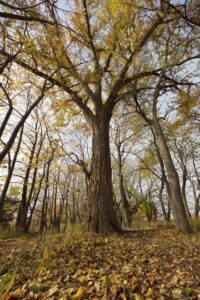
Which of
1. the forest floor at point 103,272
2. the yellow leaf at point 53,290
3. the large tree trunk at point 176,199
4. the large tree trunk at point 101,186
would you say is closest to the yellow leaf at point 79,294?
the forest floor at point 103,272

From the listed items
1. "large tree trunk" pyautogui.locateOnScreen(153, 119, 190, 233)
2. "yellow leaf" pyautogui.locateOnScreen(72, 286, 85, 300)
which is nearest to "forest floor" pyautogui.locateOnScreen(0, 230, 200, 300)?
"yellow leaf" pyautogui.locateOnScreen(72, 286, 85, 300)

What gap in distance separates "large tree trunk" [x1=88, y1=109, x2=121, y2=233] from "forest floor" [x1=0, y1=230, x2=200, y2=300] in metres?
1.31

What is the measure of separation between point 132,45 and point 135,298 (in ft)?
24.2

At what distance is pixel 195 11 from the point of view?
18.8 ft

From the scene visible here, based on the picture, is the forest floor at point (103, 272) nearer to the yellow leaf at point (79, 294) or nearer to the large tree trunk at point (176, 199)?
the yellow leaf at point (79, 294)

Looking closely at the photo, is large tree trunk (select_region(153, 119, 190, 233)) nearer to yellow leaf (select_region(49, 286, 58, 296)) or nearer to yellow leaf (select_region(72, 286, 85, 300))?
yellow leaf (select_region(72, 286, 85, 300))

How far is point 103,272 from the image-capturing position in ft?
9.12

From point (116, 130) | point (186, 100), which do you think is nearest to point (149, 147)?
point (116, 130)

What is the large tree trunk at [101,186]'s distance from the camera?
18.5 feet

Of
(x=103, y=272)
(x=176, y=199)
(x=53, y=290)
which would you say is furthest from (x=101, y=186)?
(x=53, y=290)

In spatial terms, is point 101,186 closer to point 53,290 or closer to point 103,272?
point 103,272

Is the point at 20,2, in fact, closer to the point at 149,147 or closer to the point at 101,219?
the point at 101,219

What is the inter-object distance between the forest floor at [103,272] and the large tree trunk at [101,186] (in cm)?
131

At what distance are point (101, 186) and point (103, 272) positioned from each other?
331cm
